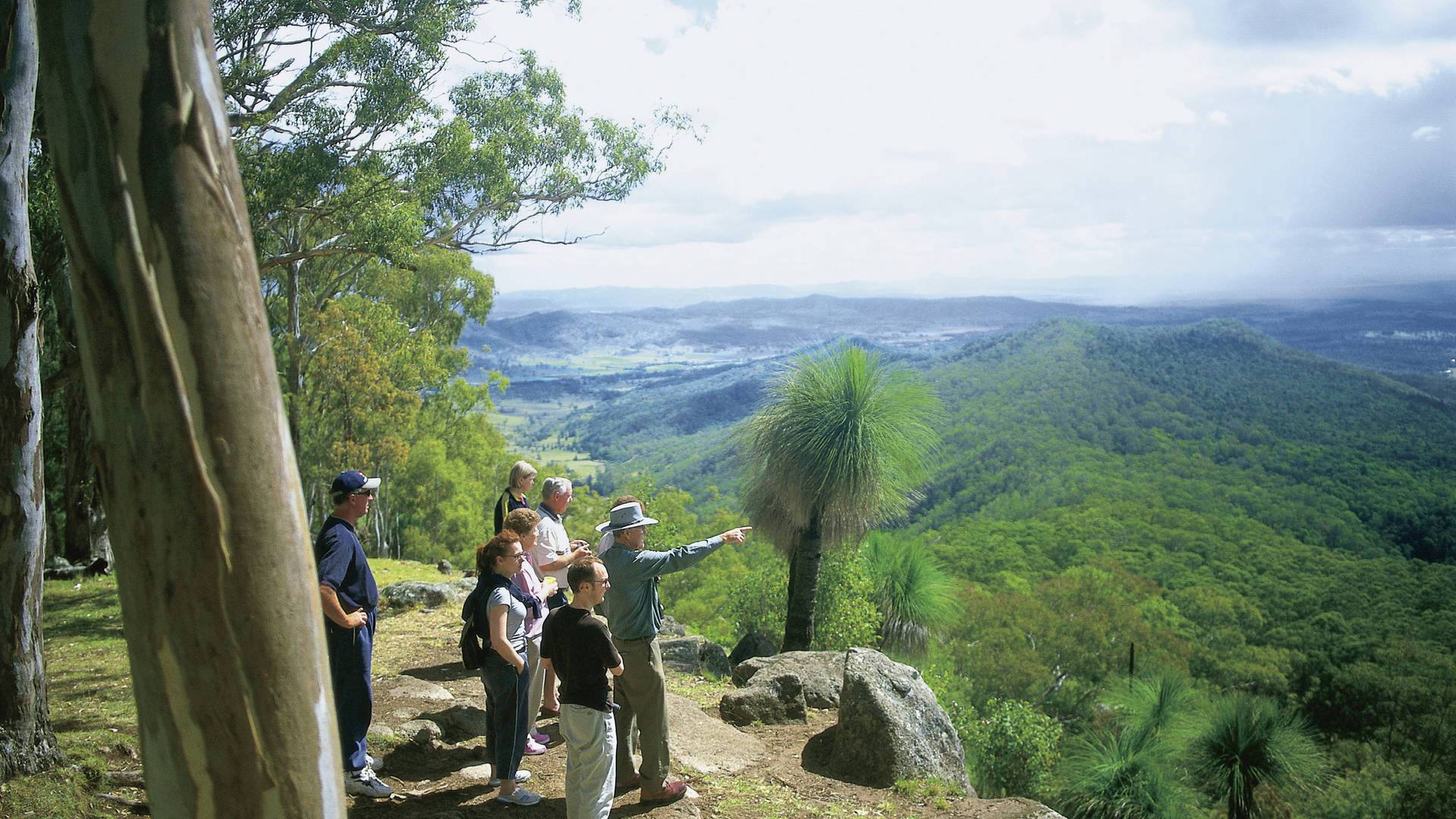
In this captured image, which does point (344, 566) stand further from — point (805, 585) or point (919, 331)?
point (919, 331)

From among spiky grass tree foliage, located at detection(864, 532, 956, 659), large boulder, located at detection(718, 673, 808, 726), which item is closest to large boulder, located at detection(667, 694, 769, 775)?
large boulder, located at detection(718, 673, 808, 726)

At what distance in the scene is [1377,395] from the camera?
90438mm

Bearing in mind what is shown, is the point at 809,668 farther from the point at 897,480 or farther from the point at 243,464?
the point at 243,464

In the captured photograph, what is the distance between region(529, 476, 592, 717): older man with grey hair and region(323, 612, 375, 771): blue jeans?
1.18 meters

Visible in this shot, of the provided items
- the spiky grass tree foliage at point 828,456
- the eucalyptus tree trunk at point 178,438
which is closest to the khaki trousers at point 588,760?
the eucalyptus tree trunk at point 178,438

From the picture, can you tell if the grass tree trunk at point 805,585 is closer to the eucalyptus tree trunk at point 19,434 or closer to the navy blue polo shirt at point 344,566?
the navy blue polo shirt at point 344,566

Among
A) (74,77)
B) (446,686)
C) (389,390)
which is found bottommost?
(446,686)

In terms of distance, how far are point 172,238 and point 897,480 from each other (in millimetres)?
11950

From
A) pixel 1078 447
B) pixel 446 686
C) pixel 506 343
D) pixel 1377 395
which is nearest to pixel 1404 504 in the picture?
pixel 1078 447

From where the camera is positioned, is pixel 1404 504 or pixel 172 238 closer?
pixel 172 238

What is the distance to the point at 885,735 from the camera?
657cm

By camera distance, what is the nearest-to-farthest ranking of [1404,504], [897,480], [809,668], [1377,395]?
[809,668], [897,480], [1404,504], [1377,395]

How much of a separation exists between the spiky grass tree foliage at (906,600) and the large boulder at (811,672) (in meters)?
7.18

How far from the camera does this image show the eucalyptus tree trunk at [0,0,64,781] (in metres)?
4.49
